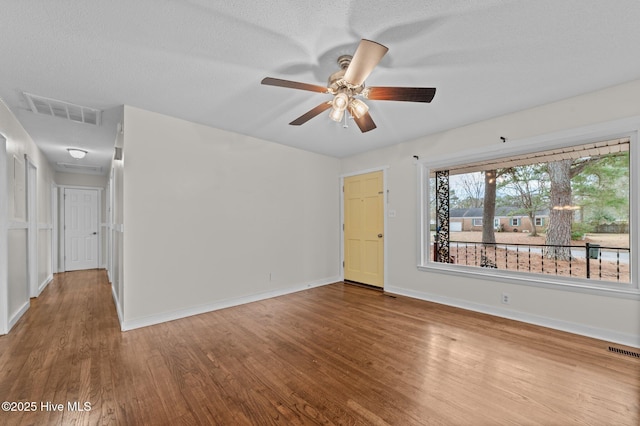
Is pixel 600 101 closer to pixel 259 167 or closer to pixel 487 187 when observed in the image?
pixel 487 187

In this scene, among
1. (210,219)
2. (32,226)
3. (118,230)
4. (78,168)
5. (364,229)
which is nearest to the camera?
(118,230)

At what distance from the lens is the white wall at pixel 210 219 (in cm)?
312

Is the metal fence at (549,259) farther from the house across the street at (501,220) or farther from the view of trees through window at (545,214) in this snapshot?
the house across the street at (501,220)

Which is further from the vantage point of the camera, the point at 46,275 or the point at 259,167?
the point at 46,275

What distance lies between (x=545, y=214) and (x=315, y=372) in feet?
10.9

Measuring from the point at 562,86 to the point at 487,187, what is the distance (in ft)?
4.83

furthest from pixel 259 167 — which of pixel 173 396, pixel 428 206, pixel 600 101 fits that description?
pixel 600 101

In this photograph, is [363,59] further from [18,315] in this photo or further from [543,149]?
[18,315]

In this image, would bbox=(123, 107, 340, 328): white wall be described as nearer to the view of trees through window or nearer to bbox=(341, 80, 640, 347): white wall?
bbox=(341, 80, 640, 347): white wall

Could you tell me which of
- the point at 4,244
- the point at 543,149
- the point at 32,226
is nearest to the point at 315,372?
the point at 543,149

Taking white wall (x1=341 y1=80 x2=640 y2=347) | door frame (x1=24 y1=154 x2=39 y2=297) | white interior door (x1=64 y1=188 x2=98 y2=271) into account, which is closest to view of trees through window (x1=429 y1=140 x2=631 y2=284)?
white wall (x1=341 y1=80 x2=640 y2=347)

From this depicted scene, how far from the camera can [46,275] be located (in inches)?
204

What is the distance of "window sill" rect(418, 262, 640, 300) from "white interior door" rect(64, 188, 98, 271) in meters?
7.90

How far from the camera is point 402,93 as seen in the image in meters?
2.01
